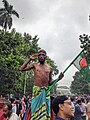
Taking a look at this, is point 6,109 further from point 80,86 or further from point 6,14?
point 80,86

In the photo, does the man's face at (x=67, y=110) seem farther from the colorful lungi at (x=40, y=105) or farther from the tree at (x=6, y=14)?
the tree at (x=6, y=14)

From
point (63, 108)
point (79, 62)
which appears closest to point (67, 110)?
point (63, 108)

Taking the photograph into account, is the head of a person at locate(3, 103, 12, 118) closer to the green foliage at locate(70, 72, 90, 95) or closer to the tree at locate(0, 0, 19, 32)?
the tree at locate(0, 0, 19, 32)

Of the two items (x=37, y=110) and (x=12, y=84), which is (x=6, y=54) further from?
(x=37, y=110)

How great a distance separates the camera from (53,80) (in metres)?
5.88

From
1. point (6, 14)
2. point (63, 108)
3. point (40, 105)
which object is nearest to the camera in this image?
point (63, 108)

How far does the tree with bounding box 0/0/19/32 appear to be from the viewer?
54375 mm

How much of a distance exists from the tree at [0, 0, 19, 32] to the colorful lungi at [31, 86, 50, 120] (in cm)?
4881

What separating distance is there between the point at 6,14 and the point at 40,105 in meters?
51.5

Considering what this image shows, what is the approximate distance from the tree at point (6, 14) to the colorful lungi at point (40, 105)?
4881cm

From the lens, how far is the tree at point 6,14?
54.4 metres

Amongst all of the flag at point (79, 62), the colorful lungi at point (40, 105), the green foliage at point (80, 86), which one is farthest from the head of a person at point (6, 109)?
the green foliage at point (80, 86)

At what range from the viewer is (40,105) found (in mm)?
5527

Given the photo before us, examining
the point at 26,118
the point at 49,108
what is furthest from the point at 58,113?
the point at 26,118
